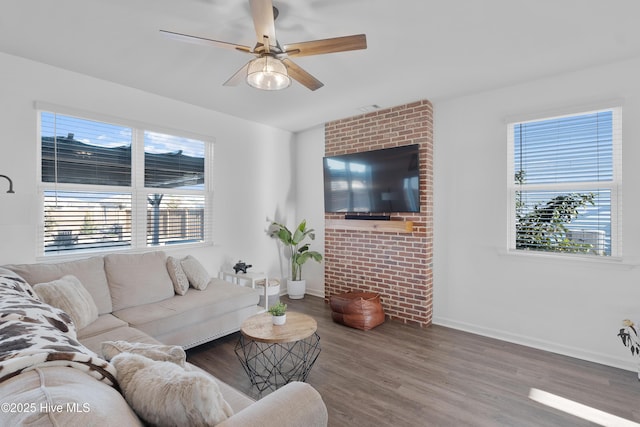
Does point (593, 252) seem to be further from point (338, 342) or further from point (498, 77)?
point (338, 342)

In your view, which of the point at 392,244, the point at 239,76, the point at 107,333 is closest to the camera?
the point at 107,333

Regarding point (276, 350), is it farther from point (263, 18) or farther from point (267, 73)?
point (263, 18)

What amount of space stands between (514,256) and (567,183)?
86cm

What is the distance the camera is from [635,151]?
8.73ft

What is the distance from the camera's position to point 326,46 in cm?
200

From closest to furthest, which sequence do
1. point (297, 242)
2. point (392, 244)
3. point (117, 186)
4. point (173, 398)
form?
point (173, 398)
point (117, 186)
point (392, 244)
point (297, 242)

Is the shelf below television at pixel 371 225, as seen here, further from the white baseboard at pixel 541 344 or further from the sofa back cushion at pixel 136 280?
the sofa back cushion at pixel 136 280

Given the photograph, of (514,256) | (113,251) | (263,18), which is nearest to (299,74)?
(263,18)

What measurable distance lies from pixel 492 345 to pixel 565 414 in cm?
106

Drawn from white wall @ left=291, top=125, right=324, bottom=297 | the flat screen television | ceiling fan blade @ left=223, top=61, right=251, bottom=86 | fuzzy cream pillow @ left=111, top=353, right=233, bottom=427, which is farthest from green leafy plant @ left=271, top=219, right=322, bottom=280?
fuzzy cream pillow @ left=111, top=353, right=233, bottom=427

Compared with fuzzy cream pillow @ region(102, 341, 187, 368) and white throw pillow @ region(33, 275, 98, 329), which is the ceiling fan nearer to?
fuzzy cream pillow @ region(102, 341, 187, 368)

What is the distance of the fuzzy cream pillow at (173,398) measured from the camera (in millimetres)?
966

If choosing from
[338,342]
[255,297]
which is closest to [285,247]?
[255,297]

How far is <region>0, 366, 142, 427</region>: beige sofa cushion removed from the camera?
71 centimetres
